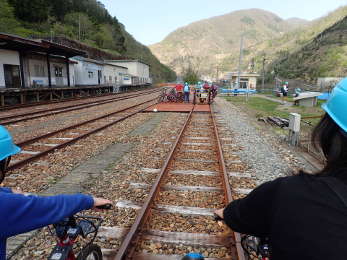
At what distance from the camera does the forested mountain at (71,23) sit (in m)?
44.8

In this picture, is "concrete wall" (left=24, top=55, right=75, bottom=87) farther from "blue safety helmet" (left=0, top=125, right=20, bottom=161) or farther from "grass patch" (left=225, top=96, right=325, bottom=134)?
"blue safety helmet" (left=0, top=125, right=20, bottom=161)

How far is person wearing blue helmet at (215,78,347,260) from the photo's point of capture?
3.22ft

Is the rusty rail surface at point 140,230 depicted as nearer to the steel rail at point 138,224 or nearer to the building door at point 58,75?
the steel rail at point 138,224

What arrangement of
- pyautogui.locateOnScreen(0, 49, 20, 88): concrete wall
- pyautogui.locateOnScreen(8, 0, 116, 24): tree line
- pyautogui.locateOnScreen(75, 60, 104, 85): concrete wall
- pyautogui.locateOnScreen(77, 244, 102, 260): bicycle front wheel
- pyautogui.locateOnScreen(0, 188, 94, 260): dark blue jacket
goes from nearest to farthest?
pyautogui.locateOnScreen(0, 188, 94, 260): dark blue jacket < pyautogui.locateOnScreen(77, 244, 102, 260): bicycle front wheel < pyautogui.locateOnScreen(0, 49, 20, 88): concrete wall < pyautogui.locateOnScreen(75, 60, 104, 85): concrete wall < pyautogui.locateOnScreen(8, 0, 116, 24): tree line

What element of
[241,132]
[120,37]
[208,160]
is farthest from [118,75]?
[208,160]

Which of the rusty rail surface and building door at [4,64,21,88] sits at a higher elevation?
building door at [4,64,21,88]

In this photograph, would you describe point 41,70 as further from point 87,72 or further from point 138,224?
point 138,224

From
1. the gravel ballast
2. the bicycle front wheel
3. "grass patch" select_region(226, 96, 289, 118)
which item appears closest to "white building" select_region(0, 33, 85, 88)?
"grass patch" select_region(226, 96, 289, 118)

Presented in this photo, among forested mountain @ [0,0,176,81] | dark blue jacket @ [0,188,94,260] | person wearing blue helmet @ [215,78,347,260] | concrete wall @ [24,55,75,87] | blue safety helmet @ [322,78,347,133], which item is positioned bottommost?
dark blue jacket @ [0,188,94,260]

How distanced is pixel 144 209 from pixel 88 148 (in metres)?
4.55

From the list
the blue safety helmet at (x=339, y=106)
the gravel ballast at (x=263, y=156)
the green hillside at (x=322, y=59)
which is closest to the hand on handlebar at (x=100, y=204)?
the blue safety helmet at (x=339, y=106)

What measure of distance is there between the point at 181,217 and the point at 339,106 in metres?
3.35

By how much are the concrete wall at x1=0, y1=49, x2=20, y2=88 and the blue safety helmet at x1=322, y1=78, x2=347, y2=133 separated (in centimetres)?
2449

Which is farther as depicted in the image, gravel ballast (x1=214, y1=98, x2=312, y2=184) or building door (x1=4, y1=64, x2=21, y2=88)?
building door (x1=4, y1=64, x2=21, y2=88)
